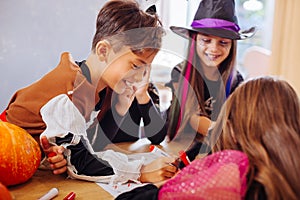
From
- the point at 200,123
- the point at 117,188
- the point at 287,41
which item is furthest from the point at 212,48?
the point at 117,188

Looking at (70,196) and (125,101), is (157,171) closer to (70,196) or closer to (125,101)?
(70,196)

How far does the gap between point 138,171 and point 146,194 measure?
0.25 metres

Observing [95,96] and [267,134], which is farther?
[95,96]

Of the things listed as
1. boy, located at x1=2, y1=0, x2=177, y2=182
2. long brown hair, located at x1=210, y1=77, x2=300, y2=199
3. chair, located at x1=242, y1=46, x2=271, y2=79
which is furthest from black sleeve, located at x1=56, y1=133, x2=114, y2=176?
chair, located at x1=242, y1=46, x2=271, y2=79

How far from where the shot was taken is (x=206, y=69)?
54.5 inches

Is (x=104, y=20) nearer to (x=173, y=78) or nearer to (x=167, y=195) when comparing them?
(x=173, y=78)

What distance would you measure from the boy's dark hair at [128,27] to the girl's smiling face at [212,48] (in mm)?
205

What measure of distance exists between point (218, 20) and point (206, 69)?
16 centimetres

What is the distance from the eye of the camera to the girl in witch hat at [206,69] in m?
1.32

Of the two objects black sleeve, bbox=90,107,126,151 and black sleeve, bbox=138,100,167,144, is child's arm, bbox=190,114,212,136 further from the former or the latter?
black sleeve, bbox=90,107,126,151

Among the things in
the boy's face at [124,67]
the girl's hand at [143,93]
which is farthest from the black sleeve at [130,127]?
the boy's face at [124,67]

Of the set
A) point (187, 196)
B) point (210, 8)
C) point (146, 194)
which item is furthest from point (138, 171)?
point (210, 8)

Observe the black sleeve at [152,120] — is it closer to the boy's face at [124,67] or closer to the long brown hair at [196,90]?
the long brown hair at [196,90]

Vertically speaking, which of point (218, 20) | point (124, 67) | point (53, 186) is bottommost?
point (53, 186)
